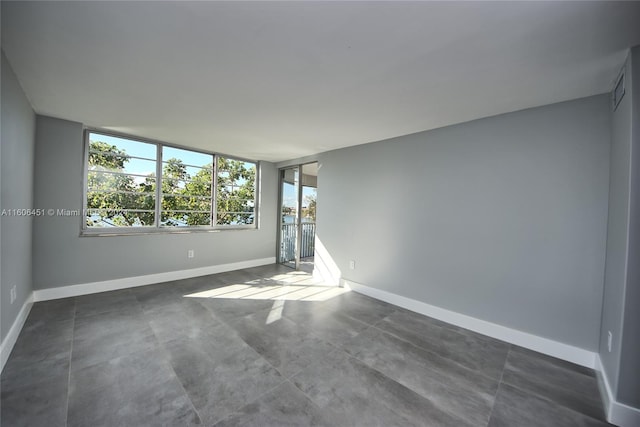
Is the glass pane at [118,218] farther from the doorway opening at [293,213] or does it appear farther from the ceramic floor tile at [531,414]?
the ceramic floor tile at [531,414]

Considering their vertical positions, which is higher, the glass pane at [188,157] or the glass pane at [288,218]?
the glass pane at [188,157]

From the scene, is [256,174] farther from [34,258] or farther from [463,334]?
[463,334]

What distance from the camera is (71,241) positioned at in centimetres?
335

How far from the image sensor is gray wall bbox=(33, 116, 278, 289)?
10.3ft

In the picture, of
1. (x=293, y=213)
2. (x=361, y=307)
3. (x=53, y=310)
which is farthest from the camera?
(x=293, y=213)

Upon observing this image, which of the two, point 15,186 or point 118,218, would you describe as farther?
point 118,218

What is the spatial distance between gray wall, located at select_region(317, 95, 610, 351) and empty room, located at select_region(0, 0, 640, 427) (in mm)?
20

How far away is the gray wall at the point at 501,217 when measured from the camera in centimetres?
220

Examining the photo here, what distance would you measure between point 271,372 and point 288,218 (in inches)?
155

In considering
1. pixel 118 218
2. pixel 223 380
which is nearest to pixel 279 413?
pixel 223 380

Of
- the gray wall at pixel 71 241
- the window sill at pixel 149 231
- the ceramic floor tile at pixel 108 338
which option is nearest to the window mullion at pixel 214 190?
the window sill at pixel 149 231

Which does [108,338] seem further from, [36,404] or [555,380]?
[555,380]

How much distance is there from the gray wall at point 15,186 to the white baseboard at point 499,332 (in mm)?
Answer: 3845

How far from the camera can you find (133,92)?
7.77 ft
